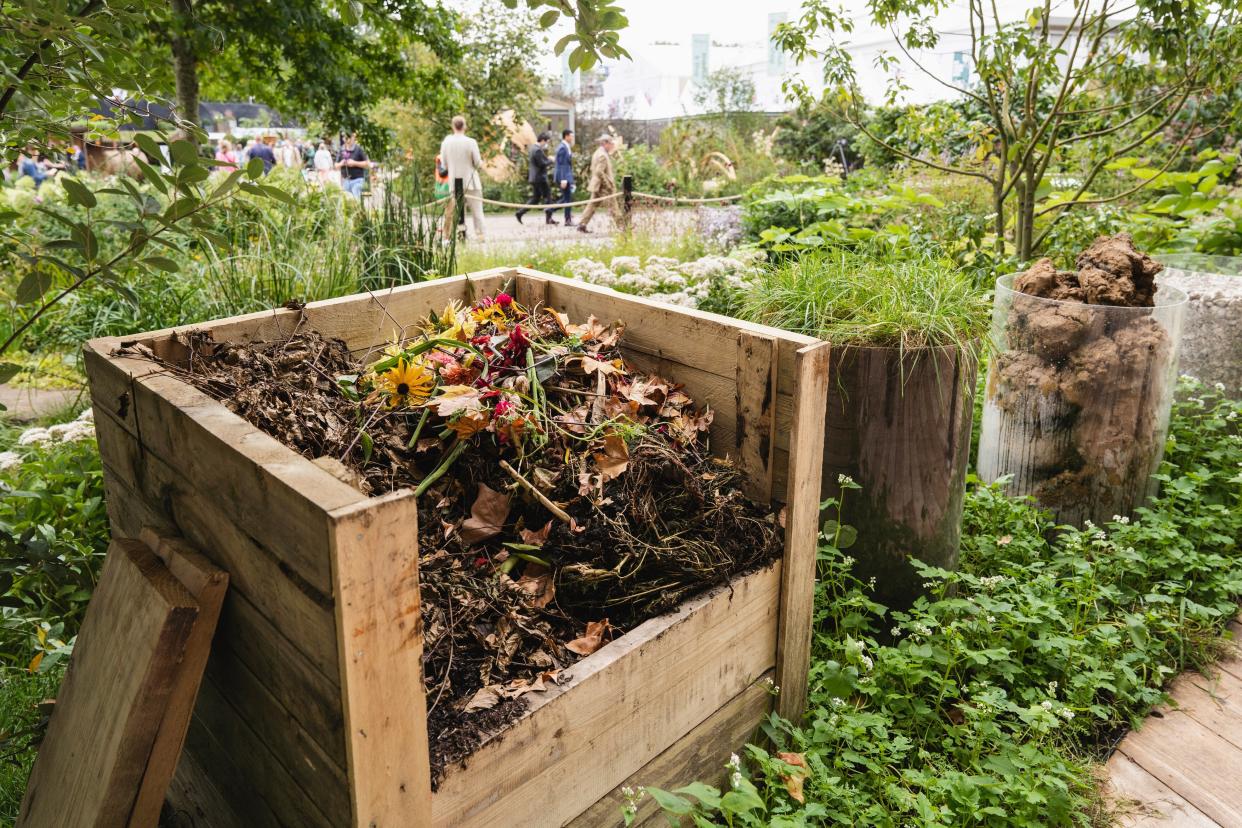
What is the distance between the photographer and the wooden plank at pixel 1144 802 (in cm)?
199

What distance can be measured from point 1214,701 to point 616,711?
1.92 meters

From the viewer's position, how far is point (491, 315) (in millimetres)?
2189

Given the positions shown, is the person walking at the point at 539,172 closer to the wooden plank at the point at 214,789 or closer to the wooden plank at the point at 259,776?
the wooden plank at the point at 214,789

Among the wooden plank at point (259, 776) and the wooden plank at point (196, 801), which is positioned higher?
the wooden plank at point (259, 776)

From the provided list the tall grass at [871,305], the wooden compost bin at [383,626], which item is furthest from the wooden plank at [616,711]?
the tall grass at [871,305]

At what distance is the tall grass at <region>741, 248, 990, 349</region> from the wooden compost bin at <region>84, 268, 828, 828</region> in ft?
1.86

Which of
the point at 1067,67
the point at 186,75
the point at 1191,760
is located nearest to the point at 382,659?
the point at 1191,760

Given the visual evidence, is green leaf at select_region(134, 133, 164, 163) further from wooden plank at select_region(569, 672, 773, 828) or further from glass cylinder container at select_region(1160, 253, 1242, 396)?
glass cylinder container at select_region(1160, 253, 1242, 396)

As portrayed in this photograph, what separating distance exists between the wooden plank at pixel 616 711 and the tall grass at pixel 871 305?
0.86m

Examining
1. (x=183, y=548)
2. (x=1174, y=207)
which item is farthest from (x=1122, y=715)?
(x=1174, y=207)

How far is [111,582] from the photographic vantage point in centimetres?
152

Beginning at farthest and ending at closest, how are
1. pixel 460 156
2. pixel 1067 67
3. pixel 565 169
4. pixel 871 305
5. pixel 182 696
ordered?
1. pixel 565 169
2. pixel 460 156
3. pixel 1067 67
4. pixel 871 305
5. pixel 182 696

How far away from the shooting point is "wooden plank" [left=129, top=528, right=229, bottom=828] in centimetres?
130

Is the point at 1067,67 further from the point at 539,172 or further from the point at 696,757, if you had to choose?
the point at 539,172
